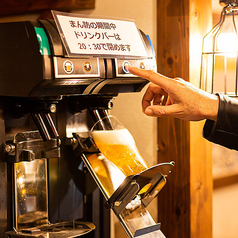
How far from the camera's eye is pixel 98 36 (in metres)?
1.19

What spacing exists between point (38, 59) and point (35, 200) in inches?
20.5

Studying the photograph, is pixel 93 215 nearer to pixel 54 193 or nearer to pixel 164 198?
pixel 54 193

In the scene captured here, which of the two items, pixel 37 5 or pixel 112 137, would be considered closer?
pixel 112 137

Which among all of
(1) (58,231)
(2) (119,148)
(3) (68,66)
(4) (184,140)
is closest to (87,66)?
(3) (68,66)

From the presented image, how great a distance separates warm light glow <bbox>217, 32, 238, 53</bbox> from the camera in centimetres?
156

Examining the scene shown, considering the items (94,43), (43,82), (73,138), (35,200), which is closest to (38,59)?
(43,82)

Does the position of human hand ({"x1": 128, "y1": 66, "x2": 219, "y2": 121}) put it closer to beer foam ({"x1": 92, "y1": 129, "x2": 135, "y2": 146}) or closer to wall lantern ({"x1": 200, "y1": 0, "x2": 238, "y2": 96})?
beer foam ({"x1": 92, "y1": 129, "x2": 135, "y2": 146})

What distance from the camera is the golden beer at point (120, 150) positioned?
1253 millimetres

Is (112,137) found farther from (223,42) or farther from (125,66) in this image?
(223,42)

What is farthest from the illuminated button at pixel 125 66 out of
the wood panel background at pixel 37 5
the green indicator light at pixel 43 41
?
the wood panel background at pixel 37 5

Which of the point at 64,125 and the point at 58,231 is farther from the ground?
the point at 64,125

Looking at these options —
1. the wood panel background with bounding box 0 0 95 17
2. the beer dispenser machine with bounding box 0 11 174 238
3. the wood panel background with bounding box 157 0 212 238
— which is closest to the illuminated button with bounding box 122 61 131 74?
the beer dispenser machine with bounding box 0 11 174 238

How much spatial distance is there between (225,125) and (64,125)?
0.56 m

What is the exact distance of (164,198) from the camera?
1.91 m
